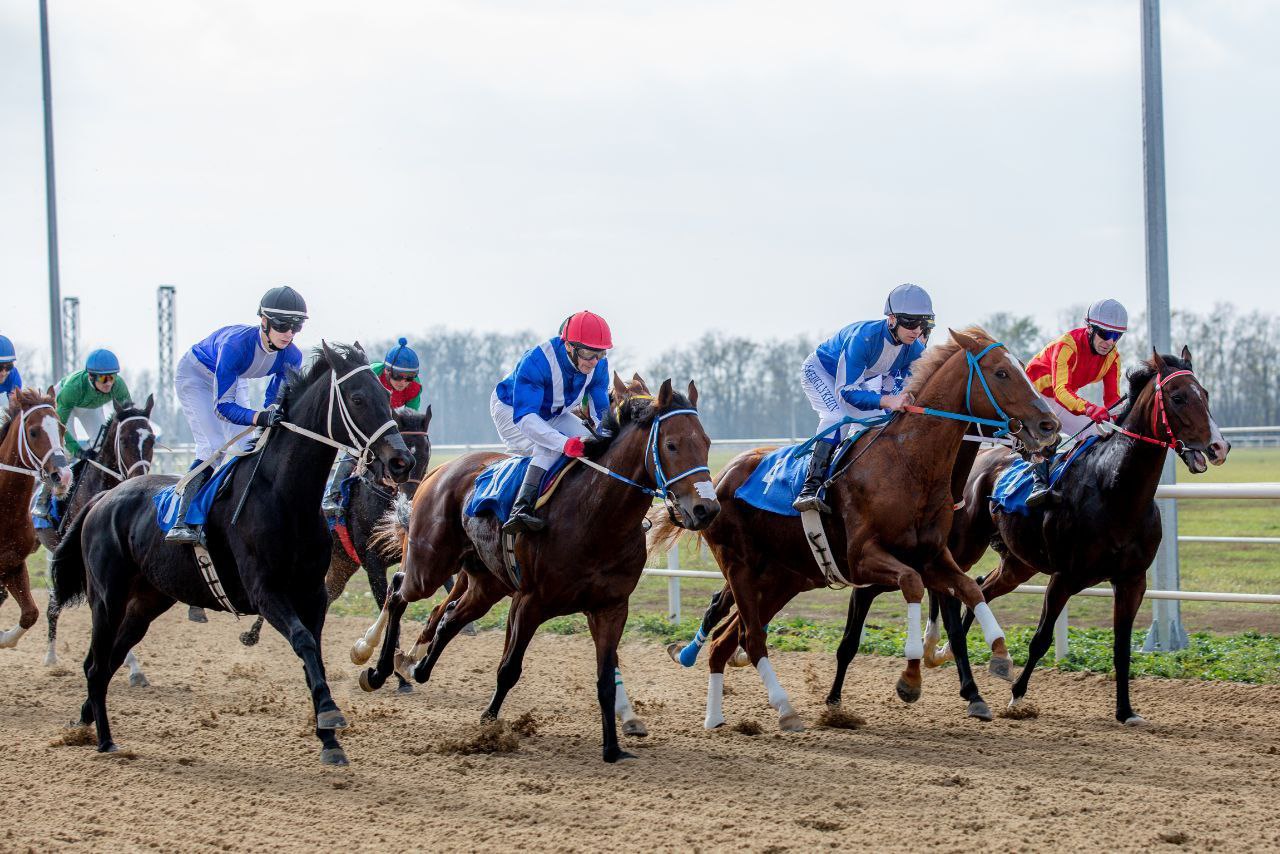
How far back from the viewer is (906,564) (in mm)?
7020

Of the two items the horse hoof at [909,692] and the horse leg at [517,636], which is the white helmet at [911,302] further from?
the horse leg at [517,636]

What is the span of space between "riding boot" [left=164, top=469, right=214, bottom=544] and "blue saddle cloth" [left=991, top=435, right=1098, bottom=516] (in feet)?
16.0

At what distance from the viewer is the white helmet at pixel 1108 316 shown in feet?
26.1

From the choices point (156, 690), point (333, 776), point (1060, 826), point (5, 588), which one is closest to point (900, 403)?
point (1060, 826)

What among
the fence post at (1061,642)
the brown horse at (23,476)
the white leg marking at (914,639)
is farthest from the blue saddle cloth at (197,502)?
the fence post at (1061,642)

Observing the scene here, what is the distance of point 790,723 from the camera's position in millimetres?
7250

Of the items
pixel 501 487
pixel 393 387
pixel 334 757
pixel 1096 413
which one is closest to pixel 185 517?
pixel 334 757

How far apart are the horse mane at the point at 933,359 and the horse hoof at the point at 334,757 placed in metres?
3.64

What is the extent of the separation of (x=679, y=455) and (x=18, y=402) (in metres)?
6.64

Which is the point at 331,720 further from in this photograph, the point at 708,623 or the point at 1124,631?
the point at 1124,631

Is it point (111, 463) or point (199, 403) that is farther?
point (111, 463)

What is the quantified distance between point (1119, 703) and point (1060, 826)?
8.45 feet

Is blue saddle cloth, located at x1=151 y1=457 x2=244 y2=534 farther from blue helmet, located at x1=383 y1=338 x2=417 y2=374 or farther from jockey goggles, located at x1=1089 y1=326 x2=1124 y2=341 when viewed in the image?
jockey goggles, located at x1=1089 y1=326 x2=1124 y2=341

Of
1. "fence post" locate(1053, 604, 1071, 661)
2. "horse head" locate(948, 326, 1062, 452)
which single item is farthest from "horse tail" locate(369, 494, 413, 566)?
"fence post" locate(1053, 604, 1071, 661)
